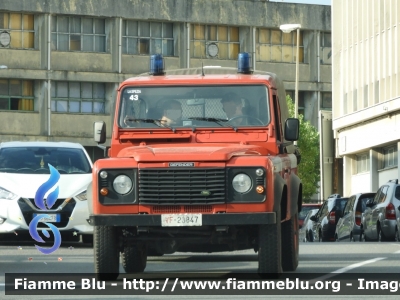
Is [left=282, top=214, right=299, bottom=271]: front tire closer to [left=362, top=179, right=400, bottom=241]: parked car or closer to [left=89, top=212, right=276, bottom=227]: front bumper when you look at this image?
[left=89, top=212, right=276, bottom=227]: front bumper

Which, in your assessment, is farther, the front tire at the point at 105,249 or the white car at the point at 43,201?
the white car at the point at 43,201

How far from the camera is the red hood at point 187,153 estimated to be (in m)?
14.7

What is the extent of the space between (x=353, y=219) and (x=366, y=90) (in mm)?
31634

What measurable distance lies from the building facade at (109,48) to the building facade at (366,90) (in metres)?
11.4

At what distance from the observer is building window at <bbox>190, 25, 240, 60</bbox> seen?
8381cm

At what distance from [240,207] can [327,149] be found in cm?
6239

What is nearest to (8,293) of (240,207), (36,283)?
(36,283)

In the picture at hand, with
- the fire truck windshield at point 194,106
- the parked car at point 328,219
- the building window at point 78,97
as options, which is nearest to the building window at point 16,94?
the building window at point 78,97

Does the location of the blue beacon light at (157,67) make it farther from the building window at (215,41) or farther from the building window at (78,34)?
the building window at (215,41)

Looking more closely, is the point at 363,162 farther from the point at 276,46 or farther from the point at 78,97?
the point at 276,46

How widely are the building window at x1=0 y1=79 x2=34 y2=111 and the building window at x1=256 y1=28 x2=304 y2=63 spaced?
14978 millimetres

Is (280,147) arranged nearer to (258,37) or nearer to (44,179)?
(44,179)

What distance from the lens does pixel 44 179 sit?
22547 mm

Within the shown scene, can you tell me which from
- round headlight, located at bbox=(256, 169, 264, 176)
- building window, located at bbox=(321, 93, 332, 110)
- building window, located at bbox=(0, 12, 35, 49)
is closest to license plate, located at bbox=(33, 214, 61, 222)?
round headlight, located at bbox=(256, 169, 264, 176)
